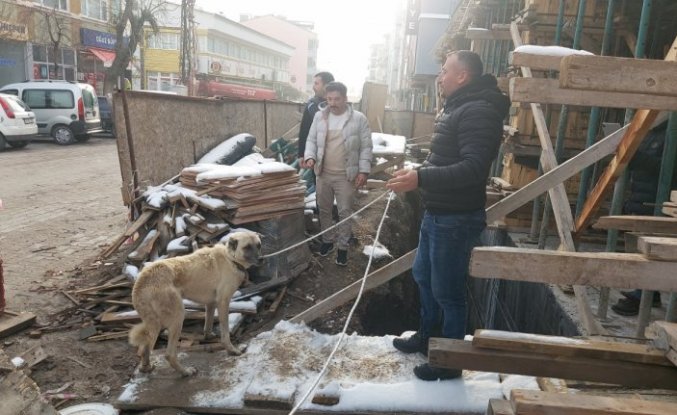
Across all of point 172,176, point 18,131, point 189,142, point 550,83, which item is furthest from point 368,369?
point 18,131

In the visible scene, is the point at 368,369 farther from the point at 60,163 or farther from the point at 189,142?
the point at 60,163

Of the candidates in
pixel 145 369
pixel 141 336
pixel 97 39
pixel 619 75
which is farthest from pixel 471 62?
pixel 97 39

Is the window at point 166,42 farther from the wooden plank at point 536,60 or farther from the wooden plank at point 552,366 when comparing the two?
the wooden plank at point 552,366

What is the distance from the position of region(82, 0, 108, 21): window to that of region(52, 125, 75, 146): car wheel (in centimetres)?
1631

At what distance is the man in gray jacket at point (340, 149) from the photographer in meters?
5.98

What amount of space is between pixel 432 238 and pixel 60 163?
14.2m

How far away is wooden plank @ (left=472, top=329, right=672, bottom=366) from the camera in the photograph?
237cm

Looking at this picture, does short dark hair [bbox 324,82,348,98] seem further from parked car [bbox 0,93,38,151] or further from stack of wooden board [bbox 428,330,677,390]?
parked car [bbox 0,93,38,151]

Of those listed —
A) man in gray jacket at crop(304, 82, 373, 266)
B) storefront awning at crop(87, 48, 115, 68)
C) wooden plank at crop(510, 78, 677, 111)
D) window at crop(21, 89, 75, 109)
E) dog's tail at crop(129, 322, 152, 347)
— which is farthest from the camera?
storefront awning at crop(87, 48, 115, 68)

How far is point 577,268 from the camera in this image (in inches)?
84.5

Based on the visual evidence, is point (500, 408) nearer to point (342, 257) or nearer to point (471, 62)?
point (471, 62)

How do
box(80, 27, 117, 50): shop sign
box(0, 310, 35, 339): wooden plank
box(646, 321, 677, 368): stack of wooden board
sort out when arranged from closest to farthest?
box(646, 321, 677, 368): stack of wooden board, box(0, 310, 35, 339): wooden plank, box(80, 27, 117, 50): shop sign

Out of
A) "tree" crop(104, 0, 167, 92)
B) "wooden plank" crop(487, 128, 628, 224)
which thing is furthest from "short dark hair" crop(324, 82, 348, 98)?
"tree" crop(104, 0, 167, 92)

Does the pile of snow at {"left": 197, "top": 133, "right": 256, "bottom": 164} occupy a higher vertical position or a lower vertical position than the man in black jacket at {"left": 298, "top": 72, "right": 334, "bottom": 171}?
lower
